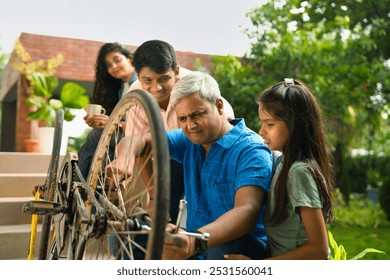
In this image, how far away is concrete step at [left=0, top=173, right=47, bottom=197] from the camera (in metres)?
3.12

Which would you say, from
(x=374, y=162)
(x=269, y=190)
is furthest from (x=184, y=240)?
(x=374, y=162)

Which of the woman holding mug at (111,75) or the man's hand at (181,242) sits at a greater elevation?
the woman holding mug at (111,75)

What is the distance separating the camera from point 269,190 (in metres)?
1.33

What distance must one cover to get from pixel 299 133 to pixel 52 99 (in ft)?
12.3

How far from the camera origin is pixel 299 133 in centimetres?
133

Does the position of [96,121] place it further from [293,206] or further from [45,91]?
[45,91]

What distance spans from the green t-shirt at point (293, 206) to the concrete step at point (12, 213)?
1853 millimetres

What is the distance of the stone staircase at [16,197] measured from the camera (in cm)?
260

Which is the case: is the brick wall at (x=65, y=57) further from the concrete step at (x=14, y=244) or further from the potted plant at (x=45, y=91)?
the concrete step at (x=14, y=244)

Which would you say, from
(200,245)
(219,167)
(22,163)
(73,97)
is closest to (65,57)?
(73,97)

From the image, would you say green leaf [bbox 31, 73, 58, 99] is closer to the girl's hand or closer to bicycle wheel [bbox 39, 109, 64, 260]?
the girl's hand

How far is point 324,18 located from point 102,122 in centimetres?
244

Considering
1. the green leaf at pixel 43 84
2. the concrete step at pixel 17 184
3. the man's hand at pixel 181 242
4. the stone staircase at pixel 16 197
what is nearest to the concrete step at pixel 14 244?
the stone staircase at pixel 16 197
